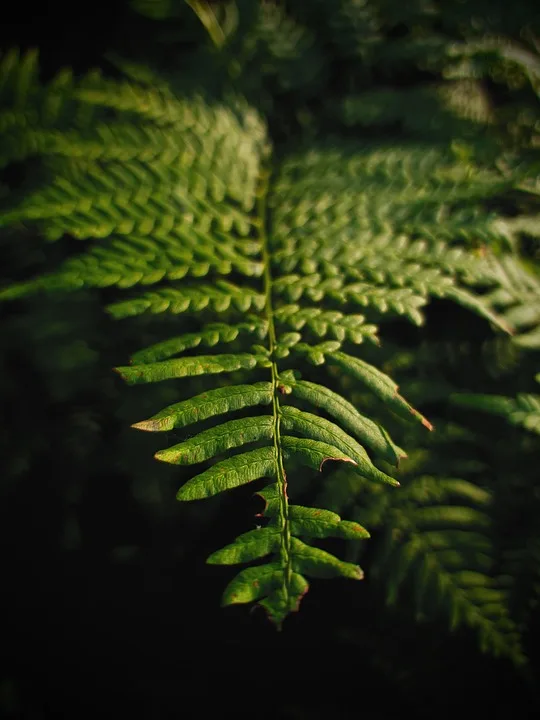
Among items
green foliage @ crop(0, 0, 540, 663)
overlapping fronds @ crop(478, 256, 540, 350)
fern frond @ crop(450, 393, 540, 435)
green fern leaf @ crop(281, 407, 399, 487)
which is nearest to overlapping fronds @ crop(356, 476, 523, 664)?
green foliage @ crop(0, 0, 540, 663)

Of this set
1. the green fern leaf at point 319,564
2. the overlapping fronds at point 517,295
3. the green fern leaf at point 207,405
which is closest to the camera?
the green fern leaf at point 319,564

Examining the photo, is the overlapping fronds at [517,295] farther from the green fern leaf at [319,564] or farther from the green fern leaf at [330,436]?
the green fern leaf at [319,564]

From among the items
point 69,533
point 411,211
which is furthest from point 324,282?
point 69,533

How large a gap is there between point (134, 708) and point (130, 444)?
32.4 inches

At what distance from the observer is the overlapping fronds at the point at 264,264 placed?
0.71 meters

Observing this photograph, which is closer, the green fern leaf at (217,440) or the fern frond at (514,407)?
the green fern leaf at (217,440)

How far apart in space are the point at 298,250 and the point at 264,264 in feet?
0.29

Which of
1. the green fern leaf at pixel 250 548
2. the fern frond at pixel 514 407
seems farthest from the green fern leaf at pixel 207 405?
the fern frond at pixel 514 407

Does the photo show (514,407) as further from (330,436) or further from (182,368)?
(182,368)

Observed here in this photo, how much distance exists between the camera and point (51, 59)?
1.86 metres

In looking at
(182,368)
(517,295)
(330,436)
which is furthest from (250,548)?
(517,295)

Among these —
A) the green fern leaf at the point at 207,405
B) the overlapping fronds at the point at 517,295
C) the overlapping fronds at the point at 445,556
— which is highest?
the overlapping fronds at the point at 517,295

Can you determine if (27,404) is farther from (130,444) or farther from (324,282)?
(324,282)

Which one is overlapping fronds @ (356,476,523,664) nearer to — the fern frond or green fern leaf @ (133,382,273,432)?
the fern frond
